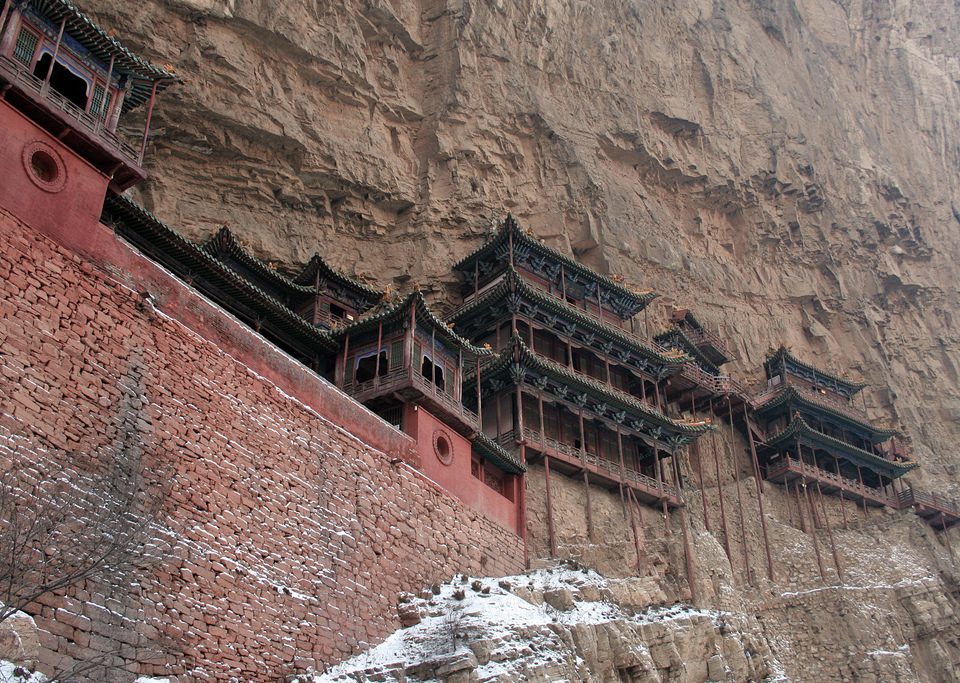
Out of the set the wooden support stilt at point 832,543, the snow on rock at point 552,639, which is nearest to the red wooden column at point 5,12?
the snow on rock at point 552,639

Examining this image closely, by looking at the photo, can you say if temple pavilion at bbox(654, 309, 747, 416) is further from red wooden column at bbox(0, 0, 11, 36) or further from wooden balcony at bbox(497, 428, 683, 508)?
red wooden column at bbox(0, 0, 11, 36)

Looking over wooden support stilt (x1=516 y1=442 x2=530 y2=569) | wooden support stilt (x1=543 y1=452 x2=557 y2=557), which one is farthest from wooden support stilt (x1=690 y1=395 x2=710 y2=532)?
wooden support stilt (x1=516 y1=442 x2=530 y2=569)

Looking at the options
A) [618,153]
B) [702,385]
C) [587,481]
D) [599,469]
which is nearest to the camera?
[587,481]

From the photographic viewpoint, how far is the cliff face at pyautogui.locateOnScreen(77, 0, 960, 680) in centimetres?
3019

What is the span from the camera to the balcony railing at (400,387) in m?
22.6

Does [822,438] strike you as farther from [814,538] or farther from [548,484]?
[548,484]

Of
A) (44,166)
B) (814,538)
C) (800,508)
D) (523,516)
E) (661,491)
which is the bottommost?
(523,516)

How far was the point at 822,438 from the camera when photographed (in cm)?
3659

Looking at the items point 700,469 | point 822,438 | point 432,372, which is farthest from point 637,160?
point 432,372

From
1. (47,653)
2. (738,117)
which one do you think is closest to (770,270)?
(738,117)

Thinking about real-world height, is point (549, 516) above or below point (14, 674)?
above

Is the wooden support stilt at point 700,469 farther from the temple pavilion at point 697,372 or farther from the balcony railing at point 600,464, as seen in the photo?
the balcony railing at point 600,464

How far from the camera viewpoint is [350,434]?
19469 millimetres

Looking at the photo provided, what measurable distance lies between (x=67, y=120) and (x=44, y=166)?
3.25ft
